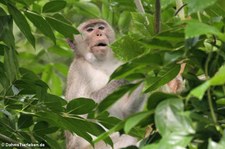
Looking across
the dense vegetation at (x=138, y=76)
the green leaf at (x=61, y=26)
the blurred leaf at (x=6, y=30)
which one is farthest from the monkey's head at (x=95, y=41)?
the blurred leaf at (x=6, y=30)

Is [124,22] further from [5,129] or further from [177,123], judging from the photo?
[177,123]

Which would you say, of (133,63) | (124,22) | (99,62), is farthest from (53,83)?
(133,63)

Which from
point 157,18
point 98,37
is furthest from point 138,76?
point 98,37

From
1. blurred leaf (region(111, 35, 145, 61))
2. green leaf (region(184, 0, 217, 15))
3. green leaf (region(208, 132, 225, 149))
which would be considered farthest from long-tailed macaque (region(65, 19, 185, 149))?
green leaf (region(208, 132, 225, 149))

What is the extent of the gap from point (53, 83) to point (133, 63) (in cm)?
507

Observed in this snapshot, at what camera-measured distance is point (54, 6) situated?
175 inches

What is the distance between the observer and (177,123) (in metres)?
2.22

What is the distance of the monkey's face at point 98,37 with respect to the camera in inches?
289

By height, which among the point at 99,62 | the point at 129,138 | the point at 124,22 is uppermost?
the point at 124,22

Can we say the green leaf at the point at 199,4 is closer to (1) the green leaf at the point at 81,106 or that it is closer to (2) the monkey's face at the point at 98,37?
(1) the green leaf at the point at 81,106

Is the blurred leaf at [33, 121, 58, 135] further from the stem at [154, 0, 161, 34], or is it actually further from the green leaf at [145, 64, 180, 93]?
the green leaf at [145, 64, 180, 93]

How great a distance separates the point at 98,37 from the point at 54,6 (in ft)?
9.79

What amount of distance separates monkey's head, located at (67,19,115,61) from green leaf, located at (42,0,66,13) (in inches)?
106

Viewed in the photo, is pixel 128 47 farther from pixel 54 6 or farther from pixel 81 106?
pixel 54 6
